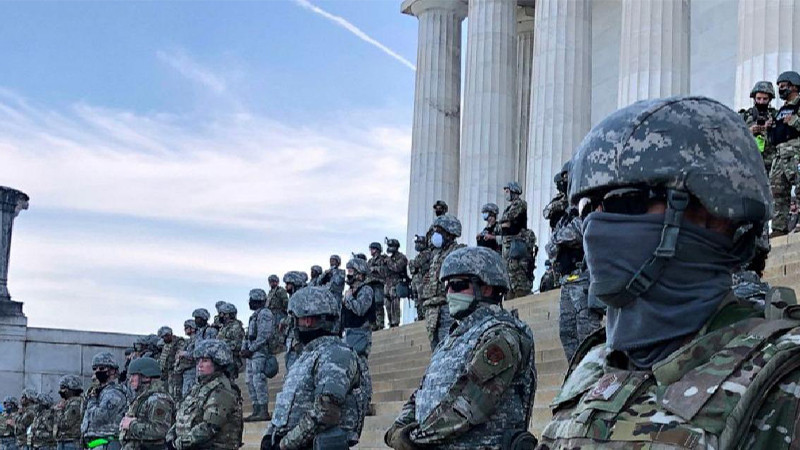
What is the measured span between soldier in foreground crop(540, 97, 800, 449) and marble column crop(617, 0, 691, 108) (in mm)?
16706

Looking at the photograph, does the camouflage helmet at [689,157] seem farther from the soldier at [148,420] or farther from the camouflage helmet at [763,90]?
the camouflage helmet at [763,90]

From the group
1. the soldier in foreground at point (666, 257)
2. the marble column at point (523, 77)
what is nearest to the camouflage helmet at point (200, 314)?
the marble column at point (523, 77)

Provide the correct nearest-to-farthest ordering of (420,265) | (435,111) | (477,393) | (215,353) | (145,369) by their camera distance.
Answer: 1. (477,393)
2. (215,353)
3. (145,369)
4. (420,265)
5. (435,111)

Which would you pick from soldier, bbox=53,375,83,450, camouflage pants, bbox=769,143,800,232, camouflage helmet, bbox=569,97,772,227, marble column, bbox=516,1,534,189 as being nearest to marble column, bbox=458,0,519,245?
marble column, bbox=516,1,534,189

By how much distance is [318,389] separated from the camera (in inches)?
277

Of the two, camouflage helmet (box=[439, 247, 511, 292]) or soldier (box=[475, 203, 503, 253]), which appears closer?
camouflage helmet (box=[439, 247, 511, 292])

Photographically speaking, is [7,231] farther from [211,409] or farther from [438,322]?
[211,409]

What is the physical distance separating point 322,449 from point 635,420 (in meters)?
4.87

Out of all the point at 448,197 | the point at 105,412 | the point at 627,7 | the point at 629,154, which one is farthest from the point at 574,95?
the point at 629,154

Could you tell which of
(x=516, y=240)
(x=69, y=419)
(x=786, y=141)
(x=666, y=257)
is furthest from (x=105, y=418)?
(x=666, y=257)

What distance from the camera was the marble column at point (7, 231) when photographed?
2676cm

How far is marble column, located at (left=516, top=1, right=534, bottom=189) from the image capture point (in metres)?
28.0

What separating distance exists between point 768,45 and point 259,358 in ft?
25.1

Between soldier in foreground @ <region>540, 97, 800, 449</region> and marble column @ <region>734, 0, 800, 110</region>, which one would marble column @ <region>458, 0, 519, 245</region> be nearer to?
marble column @ <region>734, 0, 800, 110</region>
